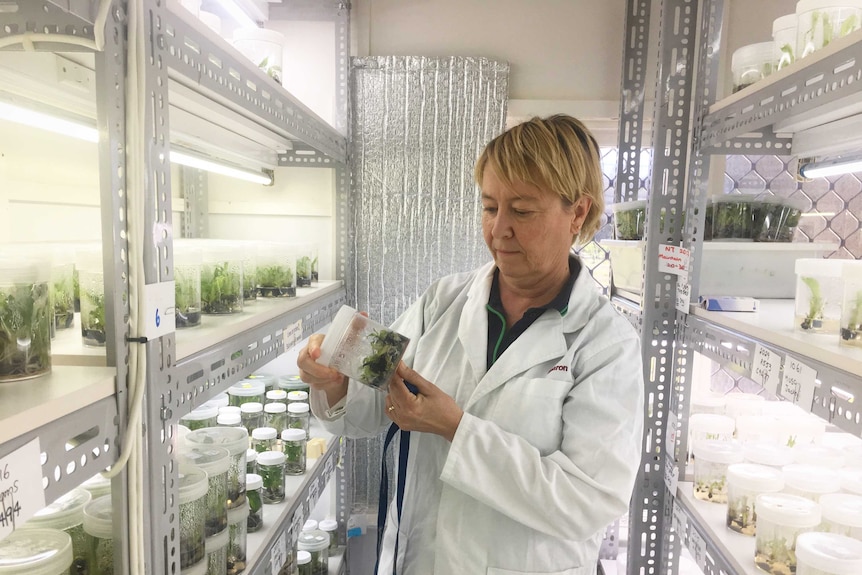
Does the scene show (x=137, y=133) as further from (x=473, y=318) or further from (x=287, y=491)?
(x=287, y=491)

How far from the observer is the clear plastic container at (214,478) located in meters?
1.19

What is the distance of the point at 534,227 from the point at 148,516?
90cm

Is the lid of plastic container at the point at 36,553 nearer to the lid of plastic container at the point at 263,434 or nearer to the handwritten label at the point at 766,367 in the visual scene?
the lid of plastic container at the point at 263,434

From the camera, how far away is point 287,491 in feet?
5.60

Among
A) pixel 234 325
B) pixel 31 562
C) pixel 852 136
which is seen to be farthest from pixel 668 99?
pixel 31 562

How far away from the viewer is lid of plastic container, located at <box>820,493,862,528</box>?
1.16m

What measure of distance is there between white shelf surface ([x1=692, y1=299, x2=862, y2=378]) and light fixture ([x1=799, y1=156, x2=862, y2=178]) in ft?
1.46

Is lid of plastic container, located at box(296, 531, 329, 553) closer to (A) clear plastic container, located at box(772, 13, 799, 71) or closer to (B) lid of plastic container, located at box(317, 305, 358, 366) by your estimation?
(B) lid of plastic container, located at box(317, 305, 358, 366)

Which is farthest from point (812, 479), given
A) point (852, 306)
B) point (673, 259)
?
point (673, 259)

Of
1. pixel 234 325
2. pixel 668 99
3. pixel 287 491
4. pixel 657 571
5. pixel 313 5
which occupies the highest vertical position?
pixel 313 5

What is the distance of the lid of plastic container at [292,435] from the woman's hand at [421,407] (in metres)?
0.79

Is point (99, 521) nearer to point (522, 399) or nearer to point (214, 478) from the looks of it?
point (214, 478)

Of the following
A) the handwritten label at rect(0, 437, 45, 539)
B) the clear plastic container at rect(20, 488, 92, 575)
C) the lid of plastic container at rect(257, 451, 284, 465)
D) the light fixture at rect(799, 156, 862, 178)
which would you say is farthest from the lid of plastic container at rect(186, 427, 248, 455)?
the light fixture at rect(799, 156, 862, 178)

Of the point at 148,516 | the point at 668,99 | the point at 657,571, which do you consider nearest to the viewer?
the point at 148,516
